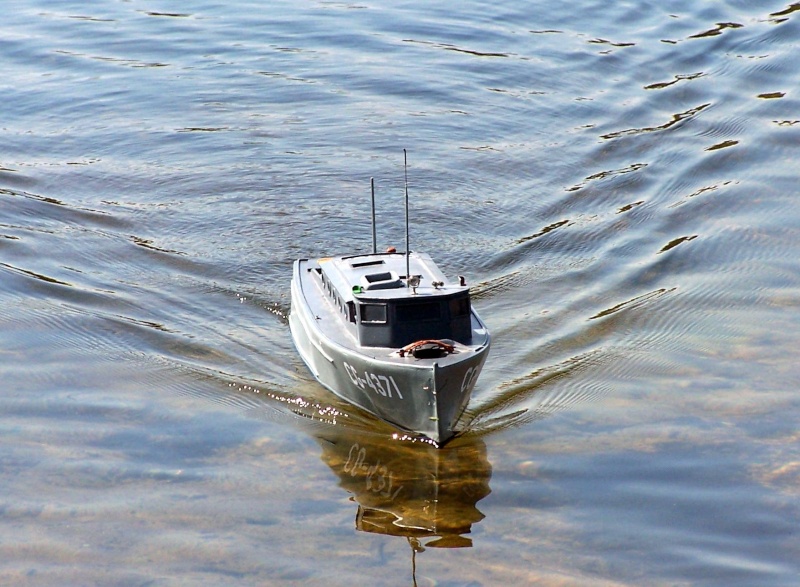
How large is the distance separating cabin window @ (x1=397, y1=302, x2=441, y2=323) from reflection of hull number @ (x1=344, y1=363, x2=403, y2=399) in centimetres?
111

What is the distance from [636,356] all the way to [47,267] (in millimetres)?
14295

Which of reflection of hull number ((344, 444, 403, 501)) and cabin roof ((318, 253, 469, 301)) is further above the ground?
cabin roof ((318, 253, 469, 301))

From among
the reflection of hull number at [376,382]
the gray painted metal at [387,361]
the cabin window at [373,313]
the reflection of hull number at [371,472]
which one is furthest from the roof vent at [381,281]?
the reflection of hull number at [371,472]

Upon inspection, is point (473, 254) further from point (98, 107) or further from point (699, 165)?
point (98, 107)

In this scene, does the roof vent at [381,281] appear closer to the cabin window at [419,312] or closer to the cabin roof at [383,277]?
the cabin roof at [383,277]

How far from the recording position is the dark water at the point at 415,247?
55.3ft

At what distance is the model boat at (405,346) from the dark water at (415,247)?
2.27 ft

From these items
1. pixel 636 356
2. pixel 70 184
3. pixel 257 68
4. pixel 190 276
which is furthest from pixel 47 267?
pixel 257 68

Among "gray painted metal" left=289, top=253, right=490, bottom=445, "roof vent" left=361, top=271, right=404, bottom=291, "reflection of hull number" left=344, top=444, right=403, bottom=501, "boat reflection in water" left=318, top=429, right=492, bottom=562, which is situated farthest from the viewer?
"roof vent" left=361, top=271, right=404, bottom=291

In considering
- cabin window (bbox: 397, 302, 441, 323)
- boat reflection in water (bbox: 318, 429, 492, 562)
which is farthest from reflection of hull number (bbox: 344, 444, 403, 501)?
cabin window (bbox: 397, 302, 441, 323)

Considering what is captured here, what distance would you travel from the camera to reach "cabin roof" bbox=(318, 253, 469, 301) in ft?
64.3

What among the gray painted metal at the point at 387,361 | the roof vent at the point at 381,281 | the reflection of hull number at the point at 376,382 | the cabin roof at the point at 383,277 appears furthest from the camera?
the roof vent at the point at 381,281

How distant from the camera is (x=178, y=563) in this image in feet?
52.6

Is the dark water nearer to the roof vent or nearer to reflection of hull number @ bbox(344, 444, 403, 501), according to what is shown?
reflection of hull number @ bbox(344, 444, 403, 501)
